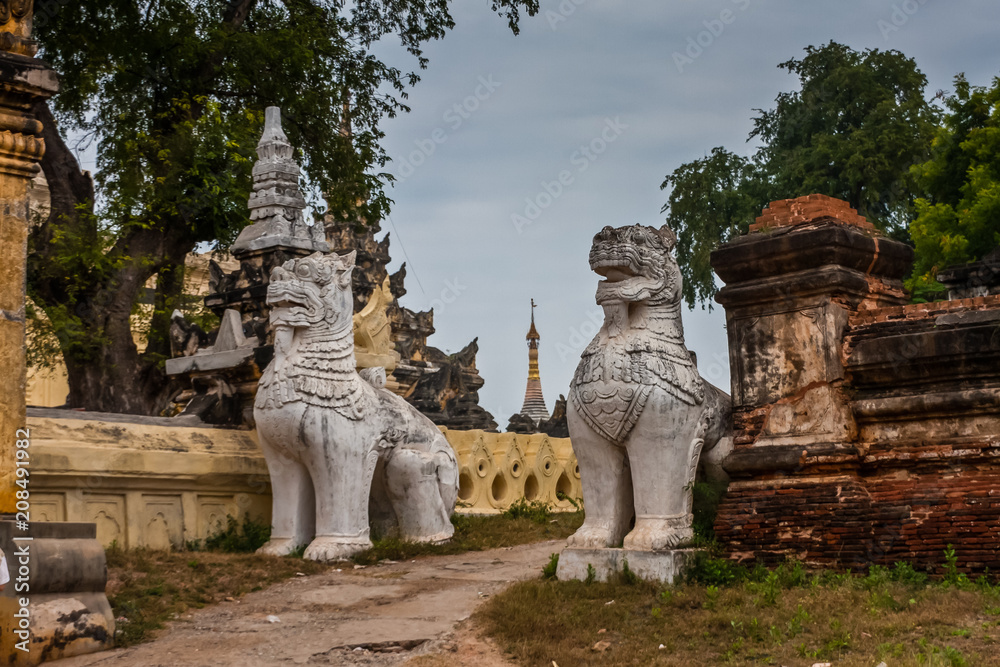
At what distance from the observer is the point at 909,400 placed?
6332 millimetres

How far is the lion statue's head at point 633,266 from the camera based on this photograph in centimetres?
713

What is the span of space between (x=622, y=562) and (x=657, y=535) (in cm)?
25

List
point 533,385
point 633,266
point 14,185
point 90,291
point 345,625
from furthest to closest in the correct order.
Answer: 1. point 533,385
2. point 90,291
3. point 633,266
4. point 345,625
5. point 14,185

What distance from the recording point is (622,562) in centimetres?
670

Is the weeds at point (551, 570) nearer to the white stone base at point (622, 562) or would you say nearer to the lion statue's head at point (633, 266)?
the white stone base at point (622, 562)

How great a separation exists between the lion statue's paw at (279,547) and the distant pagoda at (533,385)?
28.9m

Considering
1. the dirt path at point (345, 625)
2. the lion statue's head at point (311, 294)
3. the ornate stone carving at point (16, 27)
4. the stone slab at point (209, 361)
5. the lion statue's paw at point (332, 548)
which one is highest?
the ornate stone carving at point (16, 27)

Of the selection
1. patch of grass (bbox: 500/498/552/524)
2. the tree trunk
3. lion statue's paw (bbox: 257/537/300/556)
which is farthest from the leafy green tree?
lion statue's paw (bbox: 257/537/300/556)

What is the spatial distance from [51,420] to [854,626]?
5.92 metres

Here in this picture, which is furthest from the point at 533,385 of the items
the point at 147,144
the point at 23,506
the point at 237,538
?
the point at 23,506

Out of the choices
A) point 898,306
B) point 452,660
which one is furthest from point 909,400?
point 452,660

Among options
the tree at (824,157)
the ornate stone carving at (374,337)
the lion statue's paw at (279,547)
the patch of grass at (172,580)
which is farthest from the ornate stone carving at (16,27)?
the tree at (824,157)

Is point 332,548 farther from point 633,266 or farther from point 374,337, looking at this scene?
point 374,337

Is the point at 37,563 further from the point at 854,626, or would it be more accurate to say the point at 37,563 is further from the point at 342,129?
the point at 342,129
